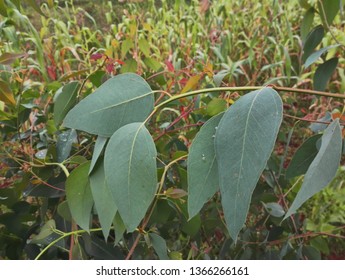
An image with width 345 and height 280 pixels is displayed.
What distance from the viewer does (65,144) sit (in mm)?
694

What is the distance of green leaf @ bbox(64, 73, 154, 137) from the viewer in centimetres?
44

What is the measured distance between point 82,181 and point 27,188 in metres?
0.24

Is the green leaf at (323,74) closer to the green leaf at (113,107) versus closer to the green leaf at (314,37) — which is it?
the green leaf at (314,37)

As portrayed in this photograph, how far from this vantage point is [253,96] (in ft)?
1.32

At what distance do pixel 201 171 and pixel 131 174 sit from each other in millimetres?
58

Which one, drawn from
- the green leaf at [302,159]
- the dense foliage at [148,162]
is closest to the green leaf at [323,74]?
the dense foliage at [148,162]

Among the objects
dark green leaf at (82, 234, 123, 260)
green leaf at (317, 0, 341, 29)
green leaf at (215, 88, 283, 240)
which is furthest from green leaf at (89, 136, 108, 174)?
green leaf at (317, 0, 341, 29)

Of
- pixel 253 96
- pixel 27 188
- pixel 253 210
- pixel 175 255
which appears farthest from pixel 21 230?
pixel 253 96

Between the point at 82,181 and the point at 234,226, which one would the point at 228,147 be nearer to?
the point at 234,226

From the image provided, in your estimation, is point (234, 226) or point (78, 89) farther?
point (78, 89)

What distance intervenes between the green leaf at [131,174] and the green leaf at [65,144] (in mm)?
289

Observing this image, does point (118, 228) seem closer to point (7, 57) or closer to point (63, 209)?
point (63, 209)

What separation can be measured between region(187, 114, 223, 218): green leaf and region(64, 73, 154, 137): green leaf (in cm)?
7

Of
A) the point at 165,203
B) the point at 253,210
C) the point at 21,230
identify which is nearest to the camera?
the point at 165,203
